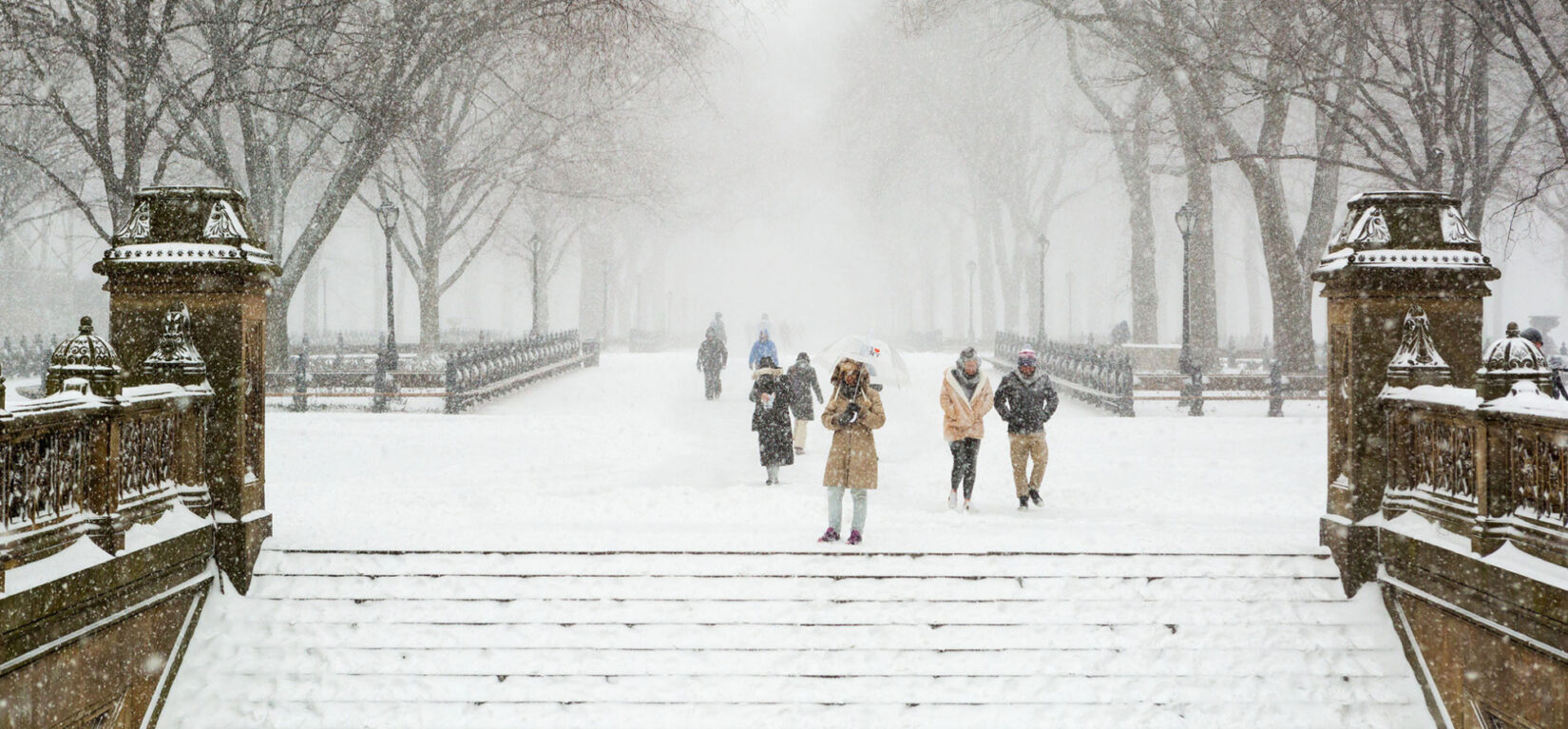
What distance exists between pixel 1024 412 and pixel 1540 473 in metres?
4.39

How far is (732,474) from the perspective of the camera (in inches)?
470

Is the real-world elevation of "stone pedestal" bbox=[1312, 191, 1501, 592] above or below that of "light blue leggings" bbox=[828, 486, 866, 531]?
above

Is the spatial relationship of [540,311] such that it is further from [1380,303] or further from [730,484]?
[1380,303]

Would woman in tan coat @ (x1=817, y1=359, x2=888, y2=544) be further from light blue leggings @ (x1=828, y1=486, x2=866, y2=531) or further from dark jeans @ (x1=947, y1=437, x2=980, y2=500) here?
dark jeans @ (x1=947, y1=437, x2=980, y2=500)

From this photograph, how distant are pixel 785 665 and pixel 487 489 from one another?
540 cm

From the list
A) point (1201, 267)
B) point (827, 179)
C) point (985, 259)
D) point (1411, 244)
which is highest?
point (827, 179)

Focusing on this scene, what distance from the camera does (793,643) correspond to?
21.7ft

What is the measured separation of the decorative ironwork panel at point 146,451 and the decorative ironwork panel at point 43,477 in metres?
0.41

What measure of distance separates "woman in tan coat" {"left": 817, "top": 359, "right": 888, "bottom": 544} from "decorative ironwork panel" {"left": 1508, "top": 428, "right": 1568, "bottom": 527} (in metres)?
4.00

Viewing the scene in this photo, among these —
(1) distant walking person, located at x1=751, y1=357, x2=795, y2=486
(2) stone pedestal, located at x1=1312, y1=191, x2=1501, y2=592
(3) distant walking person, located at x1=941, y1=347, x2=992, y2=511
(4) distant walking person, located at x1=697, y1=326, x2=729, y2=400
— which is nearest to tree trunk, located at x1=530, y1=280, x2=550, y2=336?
(4) distant walking person, located at x1=697, y1=326, x2=729, y2=400

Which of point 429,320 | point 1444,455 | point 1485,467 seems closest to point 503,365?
point 429,320

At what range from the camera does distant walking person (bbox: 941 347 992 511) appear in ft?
31.1

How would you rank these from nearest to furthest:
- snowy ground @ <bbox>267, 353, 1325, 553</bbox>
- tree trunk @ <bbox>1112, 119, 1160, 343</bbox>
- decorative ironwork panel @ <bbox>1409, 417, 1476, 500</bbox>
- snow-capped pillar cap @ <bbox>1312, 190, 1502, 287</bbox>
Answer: decorative ironwork panel @ <bbox>1409, 417, 1476, 500</bbox>, snow-capped pillar cap @ <bbox>1312, 190, 1502, 287</bbox>, snowy ground @ <bbox>267, 353, 1325, 553</bbox>, tree trunk @ <bbox>1112, 119, 1160, 343</bbox>

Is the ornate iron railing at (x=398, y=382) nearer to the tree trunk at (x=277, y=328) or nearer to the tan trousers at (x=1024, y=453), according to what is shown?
the tree trunk at (x=277, y=328)
